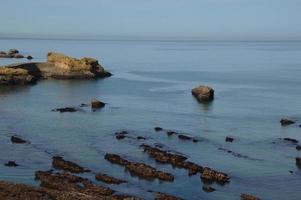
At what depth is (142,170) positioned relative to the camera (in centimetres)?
4103

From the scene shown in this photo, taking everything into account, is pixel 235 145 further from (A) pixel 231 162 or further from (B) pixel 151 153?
(B) pixel 151 153

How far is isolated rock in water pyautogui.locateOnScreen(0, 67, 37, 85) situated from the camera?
10024 centimetres

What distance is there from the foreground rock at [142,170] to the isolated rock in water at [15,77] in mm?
61814

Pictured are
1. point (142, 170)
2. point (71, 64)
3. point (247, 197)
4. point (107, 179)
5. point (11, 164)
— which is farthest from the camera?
point (71, 64)

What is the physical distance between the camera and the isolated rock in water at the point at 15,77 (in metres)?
100

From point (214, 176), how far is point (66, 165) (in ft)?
41.4

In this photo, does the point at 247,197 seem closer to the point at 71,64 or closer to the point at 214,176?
the point at 214,176

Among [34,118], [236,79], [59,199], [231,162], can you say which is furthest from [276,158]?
[236,79]

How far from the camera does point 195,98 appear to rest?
285ft

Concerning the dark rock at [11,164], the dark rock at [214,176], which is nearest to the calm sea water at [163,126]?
the dark rock at [11,164]

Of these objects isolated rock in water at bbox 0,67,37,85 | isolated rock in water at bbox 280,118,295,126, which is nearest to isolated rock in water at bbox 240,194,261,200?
isolated rock in water at bbox 280,118,295,126

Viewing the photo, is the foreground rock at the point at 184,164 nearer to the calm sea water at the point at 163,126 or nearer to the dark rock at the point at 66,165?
the calm sea water at the point at 163,126

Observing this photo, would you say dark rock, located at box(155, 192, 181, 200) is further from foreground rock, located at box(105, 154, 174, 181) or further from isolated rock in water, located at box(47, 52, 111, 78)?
isolated rock in water, located at box(47, 52, 111, 78)

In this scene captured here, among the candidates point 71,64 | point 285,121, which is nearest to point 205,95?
point 285,121
